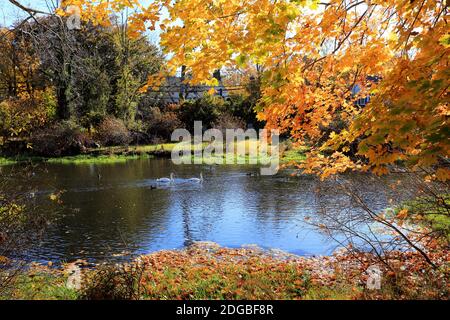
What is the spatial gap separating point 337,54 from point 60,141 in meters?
25.1

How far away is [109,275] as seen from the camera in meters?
4.38

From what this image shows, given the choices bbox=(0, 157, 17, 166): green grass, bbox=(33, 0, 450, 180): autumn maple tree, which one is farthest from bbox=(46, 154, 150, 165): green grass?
bbox=(33, 0, 450, 180): autumn maple tree

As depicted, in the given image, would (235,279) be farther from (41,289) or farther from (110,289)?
(41,289)

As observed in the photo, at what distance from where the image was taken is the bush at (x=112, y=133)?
27.8 m

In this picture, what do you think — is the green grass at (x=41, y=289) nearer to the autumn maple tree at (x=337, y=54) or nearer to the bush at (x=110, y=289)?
the bush at (x=110, y=289)

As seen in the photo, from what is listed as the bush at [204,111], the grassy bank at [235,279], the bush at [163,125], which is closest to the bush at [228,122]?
the bush at [204,111]

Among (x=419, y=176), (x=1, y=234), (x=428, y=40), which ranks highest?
(x=428, y=40)

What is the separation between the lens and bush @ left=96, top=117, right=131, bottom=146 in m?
27.8

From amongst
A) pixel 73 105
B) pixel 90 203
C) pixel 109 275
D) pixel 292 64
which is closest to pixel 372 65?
pixel 292 64

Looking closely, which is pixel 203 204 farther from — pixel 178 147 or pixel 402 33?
pixel 178 147

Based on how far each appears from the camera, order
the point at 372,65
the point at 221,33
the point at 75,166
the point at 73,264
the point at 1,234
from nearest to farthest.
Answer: the point at 221,33 < the point at 372,65 < the point at 1,234 < the point at 73,264 < the point at 75,166

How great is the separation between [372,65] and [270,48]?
1429 millimetres

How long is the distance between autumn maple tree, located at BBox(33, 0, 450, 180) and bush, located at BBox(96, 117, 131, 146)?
23.3m

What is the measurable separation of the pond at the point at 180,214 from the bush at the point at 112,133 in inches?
415
